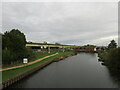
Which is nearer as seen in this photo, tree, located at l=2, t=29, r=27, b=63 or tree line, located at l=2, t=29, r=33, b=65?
tree line, located at l=2, t=29, r=33, b=65

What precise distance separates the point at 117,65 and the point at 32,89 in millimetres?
21563

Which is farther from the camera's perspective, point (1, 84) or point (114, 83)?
point (114, 83)

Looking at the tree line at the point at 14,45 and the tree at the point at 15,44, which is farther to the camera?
the tree at the point at 15,44

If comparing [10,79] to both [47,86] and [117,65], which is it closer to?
[47,86]

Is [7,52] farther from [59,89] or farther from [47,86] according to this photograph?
[59,89]

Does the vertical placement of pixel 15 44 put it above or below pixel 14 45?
above

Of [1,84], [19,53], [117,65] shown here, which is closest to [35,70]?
[19,53]

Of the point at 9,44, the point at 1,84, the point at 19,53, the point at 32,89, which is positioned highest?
the point at 9,44

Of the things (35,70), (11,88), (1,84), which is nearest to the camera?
(1,84)

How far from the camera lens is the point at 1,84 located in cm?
1931

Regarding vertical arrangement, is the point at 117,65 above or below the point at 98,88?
above

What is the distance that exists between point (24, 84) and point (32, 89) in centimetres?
315

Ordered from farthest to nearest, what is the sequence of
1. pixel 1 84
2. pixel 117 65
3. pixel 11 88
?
pixel 117 65, pixel 11 88, pixel 1 84

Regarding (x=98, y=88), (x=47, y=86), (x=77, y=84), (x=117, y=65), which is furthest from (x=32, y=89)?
(x=117, y=65)
